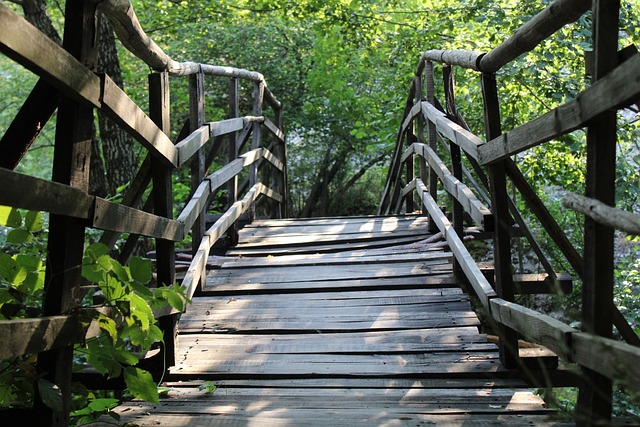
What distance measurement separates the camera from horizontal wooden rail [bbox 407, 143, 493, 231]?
3311 millimetres

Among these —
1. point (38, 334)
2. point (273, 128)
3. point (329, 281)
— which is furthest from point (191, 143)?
point (273, 128)

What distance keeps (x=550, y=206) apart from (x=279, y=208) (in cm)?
372

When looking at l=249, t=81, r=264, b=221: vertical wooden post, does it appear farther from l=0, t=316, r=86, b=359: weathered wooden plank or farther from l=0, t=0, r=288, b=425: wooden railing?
l=0, t=316, r=86, b=359: weathered wooden plank

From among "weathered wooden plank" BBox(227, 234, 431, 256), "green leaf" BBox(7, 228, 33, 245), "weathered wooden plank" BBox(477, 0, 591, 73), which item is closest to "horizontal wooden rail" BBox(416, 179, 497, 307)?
"weathered wooden plank" BBox(227, 234, 431, 256)

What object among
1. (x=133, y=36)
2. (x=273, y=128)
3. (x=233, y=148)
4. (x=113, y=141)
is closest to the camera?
(x=133, y=36)

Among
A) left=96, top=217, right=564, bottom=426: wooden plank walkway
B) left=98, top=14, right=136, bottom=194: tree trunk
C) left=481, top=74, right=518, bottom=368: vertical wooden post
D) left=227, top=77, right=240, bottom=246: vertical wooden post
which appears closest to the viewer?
→ left=96, top=217, right=564, bottom=426: wooden plank walkway

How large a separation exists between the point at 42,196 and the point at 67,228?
265 millimetres

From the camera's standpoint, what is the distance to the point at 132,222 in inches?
107

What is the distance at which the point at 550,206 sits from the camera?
32.0ft

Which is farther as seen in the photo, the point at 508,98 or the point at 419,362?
the point at 508,98

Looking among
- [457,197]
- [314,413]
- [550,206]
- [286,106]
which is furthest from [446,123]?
[286,106]

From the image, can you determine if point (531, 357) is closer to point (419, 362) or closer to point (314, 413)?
point (419, 362)

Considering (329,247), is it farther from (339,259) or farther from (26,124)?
(26,124)

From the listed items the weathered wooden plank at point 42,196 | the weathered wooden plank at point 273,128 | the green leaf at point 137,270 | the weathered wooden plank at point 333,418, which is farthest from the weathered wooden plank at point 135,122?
the weathered wooden plank at point 273,128
